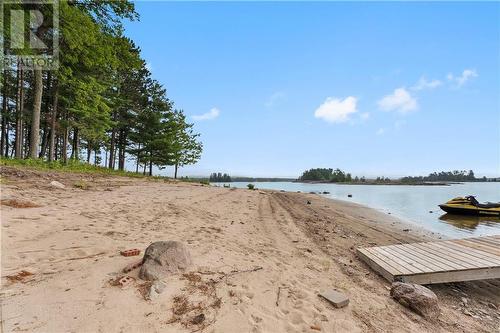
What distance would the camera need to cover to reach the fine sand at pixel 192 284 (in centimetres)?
274

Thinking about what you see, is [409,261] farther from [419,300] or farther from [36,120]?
[36,120]

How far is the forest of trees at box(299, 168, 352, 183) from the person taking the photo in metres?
119

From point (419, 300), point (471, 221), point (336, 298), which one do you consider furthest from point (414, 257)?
point (471, 221)

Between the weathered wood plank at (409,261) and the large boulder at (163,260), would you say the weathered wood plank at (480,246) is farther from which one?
the large boulder at (163,260)

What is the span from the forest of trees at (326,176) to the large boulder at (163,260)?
12320 cm

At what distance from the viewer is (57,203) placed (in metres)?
6.91

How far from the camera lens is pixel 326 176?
13050 cm

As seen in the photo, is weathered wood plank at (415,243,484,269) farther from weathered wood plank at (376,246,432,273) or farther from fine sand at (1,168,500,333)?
weathered wood plank at (376,246,432,273)

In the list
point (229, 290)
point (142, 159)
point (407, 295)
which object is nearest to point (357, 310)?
point (407, 295)

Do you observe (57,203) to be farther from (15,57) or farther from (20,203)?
(15,57)

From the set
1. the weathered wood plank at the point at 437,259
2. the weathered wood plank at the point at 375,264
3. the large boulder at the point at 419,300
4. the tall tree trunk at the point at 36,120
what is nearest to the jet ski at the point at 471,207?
the weathered wood plank at the point at 437,259

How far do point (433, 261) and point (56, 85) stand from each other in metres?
24.1

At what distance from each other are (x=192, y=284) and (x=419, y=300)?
3228 millimetres

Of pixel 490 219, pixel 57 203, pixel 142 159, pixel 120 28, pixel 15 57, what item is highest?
pixel 120 28
